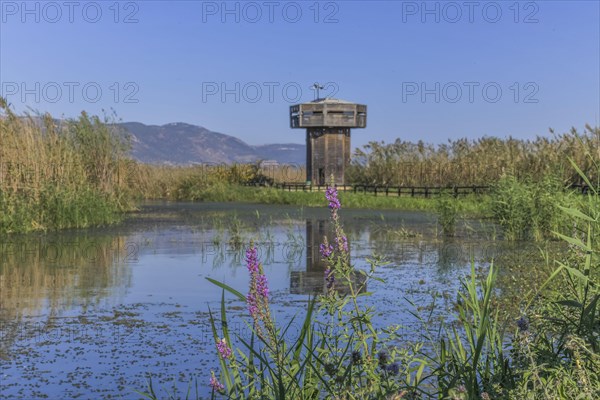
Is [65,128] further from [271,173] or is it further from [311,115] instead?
[271,173]

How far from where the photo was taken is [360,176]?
36.5 m

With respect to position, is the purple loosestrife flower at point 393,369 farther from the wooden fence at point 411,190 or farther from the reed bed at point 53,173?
the wooden fence at point 411,190

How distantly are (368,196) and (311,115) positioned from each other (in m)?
10.5

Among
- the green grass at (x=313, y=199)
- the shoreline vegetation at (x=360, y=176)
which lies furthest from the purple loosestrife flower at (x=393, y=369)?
the green grass at (x=313, y=199)

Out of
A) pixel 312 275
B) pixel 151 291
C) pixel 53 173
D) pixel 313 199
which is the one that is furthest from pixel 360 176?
pixel 151 291

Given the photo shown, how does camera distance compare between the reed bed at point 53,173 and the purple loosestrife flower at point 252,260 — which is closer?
the purple loosestrife flower at point 252,260

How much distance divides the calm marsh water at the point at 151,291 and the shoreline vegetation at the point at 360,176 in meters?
0.89

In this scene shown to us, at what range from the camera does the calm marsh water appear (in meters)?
6.00

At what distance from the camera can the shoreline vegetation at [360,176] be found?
52.5 ft

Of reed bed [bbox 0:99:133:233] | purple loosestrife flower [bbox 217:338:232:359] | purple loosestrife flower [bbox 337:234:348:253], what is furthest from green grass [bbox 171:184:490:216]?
purple loosestrife flower [bbox 217:338:232:359]

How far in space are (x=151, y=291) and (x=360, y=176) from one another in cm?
2709

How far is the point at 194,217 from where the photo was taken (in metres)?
24.6

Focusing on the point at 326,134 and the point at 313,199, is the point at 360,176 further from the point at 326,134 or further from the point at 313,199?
the point at 313,199

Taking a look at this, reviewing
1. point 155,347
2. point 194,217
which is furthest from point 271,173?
point 155,347
